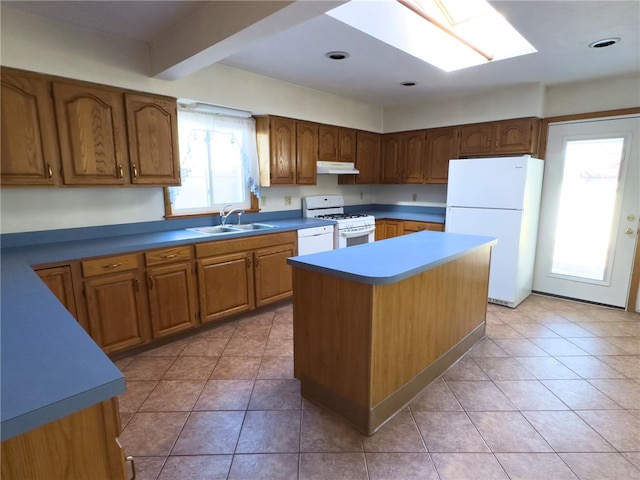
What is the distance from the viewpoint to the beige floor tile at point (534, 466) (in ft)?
5.27

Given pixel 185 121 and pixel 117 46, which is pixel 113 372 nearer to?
pixel 117 46

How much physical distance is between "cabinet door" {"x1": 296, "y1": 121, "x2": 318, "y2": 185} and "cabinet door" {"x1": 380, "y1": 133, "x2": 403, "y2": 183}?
1378mm

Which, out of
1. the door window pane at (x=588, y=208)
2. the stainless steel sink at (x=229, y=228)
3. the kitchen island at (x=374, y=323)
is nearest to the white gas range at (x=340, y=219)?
the stainless steel sink at (x=229, y=228)

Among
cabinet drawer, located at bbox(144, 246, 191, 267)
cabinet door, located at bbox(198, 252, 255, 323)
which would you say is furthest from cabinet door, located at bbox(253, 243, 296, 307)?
cabinet drawer, located at bbox(144, 246, 191, 267)

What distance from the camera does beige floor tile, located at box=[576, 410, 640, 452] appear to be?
5.92 ft

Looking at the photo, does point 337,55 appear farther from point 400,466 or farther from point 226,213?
point 400,466

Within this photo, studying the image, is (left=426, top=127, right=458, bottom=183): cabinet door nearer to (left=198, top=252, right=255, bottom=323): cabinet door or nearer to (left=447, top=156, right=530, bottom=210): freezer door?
(left=447, top=156, right=530, bottom=210): freezer door

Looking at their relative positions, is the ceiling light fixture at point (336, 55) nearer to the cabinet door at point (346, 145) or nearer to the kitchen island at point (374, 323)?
the cabinet door at point (346, 145)

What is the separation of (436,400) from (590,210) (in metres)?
3.00

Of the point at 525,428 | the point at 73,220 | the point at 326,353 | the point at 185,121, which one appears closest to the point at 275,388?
the point at 326,353

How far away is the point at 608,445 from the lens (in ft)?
5.89

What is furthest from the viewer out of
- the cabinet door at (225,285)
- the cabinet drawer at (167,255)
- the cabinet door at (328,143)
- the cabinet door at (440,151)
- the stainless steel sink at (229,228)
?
the cabinet door at (440,151)

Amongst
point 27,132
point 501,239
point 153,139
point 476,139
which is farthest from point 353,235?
point 27,132

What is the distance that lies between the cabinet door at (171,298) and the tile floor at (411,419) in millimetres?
193
